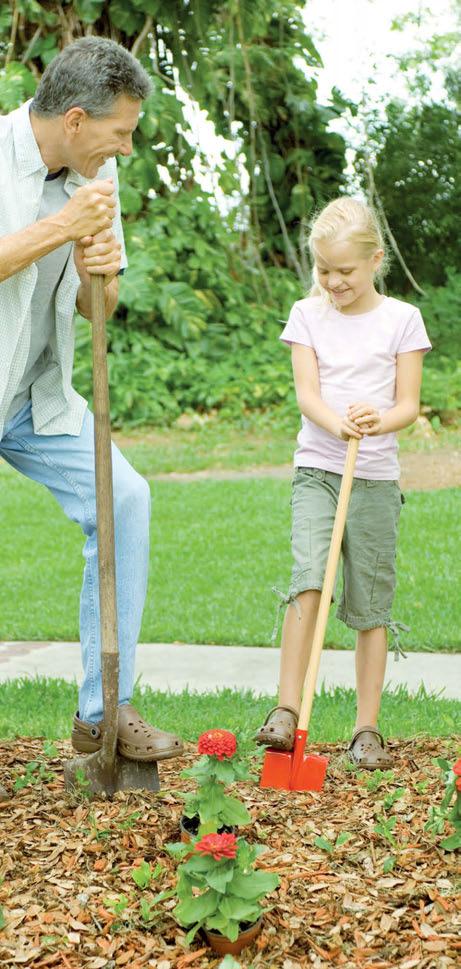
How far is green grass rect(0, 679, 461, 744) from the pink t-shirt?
2.70 ft

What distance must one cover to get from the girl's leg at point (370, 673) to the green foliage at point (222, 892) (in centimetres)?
130

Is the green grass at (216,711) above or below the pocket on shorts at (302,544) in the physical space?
below

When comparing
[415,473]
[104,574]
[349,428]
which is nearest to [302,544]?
[349,428]

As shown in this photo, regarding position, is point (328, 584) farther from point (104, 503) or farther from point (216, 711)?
point (216, 711)

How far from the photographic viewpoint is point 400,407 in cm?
362

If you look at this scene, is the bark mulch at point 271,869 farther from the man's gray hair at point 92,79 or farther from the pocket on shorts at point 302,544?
the man's gray hair at point 92,79

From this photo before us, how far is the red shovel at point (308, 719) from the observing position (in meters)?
3.33

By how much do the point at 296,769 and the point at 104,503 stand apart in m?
0.91

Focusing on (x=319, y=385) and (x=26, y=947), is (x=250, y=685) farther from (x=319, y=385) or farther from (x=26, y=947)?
(x=26, y=947)

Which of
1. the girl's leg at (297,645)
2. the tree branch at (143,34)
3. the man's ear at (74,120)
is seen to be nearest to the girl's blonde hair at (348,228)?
the man's ear at (74,120)

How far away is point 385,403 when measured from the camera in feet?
12.1

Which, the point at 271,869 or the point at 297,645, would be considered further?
the point at 297,645

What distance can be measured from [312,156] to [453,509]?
6916mm

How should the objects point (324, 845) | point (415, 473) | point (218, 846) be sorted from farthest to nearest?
point (415, 473), point (324, 845), point (218, 846)
